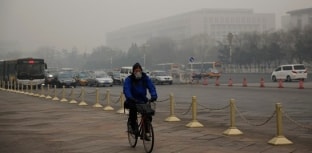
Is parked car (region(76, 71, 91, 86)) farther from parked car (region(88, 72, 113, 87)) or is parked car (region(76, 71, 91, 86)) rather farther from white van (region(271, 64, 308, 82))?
white van (region(271, 64, 308, 82))

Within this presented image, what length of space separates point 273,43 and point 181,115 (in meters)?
63.3

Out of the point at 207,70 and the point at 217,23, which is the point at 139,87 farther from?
the point at 217,23

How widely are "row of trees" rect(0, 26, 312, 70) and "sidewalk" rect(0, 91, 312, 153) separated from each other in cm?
5697

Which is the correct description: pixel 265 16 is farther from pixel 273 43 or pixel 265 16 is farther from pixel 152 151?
pixel 152 151

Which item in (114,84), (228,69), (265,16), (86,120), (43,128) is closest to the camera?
(43,128)

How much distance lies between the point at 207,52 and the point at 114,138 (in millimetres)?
97502

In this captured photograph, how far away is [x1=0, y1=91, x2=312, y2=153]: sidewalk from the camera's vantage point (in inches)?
378


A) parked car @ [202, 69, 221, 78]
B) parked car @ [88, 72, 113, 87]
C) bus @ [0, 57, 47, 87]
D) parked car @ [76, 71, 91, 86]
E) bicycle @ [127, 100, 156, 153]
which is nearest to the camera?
bicycle @ [127, 100, 156, 153]

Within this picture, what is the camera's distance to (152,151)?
9.34 metres

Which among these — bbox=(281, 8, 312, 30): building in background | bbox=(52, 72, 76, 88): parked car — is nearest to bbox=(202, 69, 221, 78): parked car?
bbox=(52, 72, 76, 88): parked car

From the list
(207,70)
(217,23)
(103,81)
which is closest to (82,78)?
(103,81)

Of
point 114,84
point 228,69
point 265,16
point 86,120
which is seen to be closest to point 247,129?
point 86,120

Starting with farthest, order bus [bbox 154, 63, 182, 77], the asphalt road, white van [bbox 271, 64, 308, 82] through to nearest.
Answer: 1. bus [bbox 154, 63, 182, 77]
2. white van [bbox 271, 64, 308, 82]
3. the asphalt road

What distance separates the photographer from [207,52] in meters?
108
